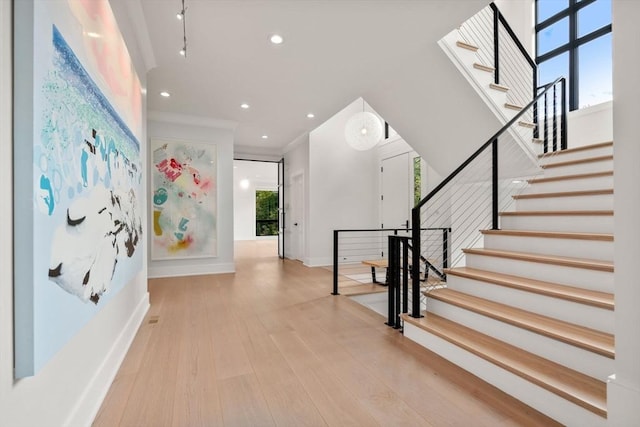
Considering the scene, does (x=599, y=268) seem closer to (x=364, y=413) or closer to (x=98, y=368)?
(x=364, y=413)

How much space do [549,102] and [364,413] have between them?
4703mm

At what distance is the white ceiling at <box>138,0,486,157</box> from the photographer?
2434 mm

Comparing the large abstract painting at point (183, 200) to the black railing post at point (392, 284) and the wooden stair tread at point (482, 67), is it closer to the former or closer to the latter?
the black railing post at point (392, 284)

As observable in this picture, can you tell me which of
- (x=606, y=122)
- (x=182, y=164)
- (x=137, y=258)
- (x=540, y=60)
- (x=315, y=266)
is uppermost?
(x=540, y=60)

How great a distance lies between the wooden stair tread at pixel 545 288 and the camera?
1.75 m

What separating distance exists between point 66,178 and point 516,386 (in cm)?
245

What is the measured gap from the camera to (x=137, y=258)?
8.23 ft

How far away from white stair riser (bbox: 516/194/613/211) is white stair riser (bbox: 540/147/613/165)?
2.59ft

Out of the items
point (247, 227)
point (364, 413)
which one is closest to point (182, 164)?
point (364, 413)

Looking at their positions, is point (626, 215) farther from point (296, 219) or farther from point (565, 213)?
point (296, 219)

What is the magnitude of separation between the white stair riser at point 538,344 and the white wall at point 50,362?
246 centimetres

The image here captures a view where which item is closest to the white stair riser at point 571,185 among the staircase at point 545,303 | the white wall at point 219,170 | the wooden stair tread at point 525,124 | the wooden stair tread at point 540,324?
the staircase at point 545,303

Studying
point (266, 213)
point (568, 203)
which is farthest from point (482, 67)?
point (266, 213)

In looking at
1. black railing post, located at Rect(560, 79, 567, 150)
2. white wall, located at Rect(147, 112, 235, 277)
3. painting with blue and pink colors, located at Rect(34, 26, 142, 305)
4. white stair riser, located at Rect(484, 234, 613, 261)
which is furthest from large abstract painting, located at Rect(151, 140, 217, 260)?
black railing post, located at Rect(560, 79, 567, 150)
